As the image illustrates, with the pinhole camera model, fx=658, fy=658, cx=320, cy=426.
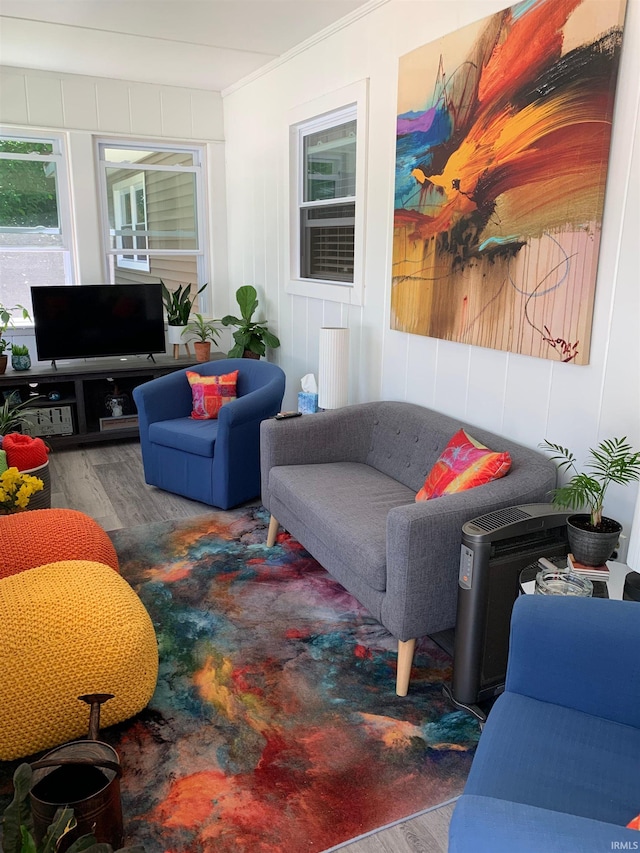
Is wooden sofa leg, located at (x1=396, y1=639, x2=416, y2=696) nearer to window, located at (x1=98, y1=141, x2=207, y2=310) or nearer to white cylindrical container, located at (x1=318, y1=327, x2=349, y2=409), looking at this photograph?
white cylindrical container, located at (x1=318, y1=327, x2=349, y2=409)

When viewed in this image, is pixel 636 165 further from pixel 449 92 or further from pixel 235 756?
pixel 235 756

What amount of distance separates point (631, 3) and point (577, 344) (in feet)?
3.46

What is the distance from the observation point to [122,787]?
5.95 feet

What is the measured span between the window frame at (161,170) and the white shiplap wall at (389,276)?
0.26m

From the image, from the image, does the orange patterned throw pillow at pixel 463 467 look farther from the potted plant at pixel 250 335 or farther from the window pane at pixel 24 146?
the window pane at pixel 24 146

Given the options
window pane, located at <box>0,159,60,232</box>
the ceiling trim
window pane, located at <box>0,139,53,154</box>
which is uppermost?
the ceiling trim

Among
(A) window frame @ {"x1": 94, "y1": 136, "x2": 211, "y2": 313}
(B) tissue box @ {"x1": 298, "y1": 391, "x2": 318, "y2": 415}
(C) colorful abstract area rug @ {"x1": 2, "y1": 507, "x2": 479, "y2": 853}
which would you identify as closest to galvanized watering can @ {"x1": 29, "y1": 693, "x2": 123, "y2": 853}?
(C) colorful abstract area rug @ {"x1": 2, "y1": 507, "x2": 479, "y2": 853}

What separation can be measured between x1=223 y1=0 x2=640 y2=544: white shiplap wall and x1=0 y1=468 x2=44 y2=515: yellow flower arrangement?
71.9 inches

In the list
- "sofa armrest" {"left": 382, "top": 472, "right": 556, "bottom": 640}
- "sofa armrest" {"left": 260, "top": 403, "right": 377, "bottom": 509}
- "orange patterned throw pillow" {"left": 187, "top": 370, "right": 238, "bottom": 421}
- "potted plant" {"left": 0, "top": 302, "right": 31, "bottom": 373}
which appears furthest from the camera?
"potted plant" {"left": 0, "top": 302, "right": 31, "bottom": 373}

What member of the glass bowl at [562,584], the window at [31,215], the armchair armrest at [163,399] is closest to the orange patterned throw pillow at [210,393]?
the armchair armrest at [163,399]

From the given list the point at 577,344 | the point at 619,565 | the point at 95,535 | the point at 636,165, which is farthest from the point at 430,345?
the point at 95,535

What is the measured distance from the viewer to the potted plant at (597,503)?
195cm

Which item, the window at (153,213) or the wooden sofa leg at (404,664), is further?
the window at (153,213)

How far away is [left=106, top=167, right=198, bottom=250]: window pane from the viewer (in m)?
5.32
